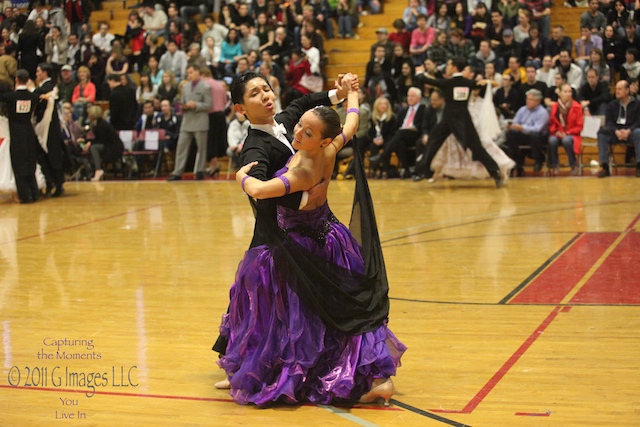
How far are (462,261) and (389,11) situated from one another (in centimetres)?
1170

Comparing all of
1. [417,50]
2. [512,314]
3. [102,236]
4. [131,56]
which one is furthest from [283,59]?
[512,314]

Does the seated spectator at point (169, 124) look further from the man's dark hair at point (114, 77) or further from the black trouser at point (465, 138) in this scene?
the black trouser at point (465, 138)

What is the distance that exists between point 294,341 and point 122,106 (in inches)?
542

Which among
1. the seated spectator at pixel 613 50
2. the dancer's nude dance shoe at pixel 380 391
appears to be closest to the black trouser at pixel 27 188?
the seated spectator at pixel 613 50

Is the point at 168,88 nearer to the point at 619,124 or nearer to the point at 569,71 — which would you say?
the point at 569,71

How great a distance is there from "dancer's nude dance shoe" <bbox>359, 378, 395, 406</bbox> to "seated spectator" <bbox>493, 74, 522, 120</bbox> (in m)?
11.3

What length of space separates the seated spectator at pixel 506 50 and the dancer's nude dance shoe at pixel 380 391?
12.3 m

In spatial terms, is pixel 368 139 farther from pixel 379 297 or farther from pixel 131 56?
pixel 379 297

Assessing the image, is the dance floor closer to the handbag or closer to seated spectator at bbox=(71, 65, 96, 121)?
the handbag

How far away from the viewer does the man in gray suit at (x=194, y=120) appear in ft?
53.0

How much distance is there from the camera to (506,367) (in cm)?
496

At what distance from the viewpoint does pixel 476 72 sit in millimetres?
15125

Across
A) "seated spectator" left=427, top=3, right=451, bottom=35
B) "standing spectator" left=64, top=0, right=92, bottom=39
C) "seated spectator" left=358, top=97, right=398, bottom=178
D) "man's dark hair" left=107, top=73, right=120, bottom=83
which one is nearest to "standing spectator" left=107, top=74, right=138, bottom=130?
"man's dark hair" left=107, top=73, right=120, bottom=83

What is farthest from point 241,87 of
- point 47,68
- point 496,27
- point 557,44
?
point 47,68
